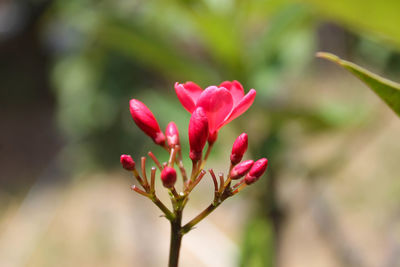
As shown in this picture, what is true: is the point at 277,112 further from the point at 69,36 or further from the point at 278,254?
the point at 69,36

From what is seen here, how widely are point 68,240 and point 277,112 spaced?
2.05 meters

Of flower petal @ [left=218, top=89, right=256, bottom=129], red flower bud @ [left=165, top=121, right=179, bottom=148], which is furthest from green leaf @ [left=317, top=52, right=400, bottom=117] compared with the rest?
red flower bud @ [left=165, top=121, right=179, bottom=148]

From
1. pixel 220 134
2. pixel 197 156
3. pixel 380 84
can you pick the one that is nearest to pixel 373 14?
pixel 380 84

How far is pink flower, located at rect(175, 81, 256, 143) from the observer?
1.51 ft

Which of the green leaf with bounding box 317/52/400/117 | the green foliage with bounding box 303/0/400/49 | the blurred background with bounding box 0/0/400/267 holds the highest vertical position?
the green foliage with bounding box 303/0/400/49

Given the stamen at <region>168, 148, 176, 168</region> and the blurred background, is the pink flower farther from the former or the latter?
the blurred background

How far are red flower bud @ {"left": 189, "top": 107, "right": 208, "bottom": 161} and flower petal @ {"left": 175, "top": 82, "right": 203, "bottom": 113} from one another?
0.11 feet

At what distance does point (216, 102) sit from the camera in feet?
1.52

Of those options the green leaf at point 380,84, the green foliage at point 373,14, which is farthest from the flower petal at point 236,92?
the green foliage at point 373,14

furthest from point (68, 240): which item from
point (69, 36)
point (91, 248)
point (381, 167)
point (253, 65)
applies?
point (253, 65)

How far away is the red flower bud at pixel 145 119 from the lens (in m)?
0.50

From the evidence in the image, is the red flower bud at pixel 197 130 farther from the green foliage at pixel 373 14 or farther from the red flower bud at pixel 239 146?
the green foliage at pixel 373 14

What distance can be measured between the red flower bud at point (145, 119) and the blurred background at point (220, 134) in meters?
0.32

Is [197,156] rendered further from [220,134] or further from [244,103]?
[220,134]
